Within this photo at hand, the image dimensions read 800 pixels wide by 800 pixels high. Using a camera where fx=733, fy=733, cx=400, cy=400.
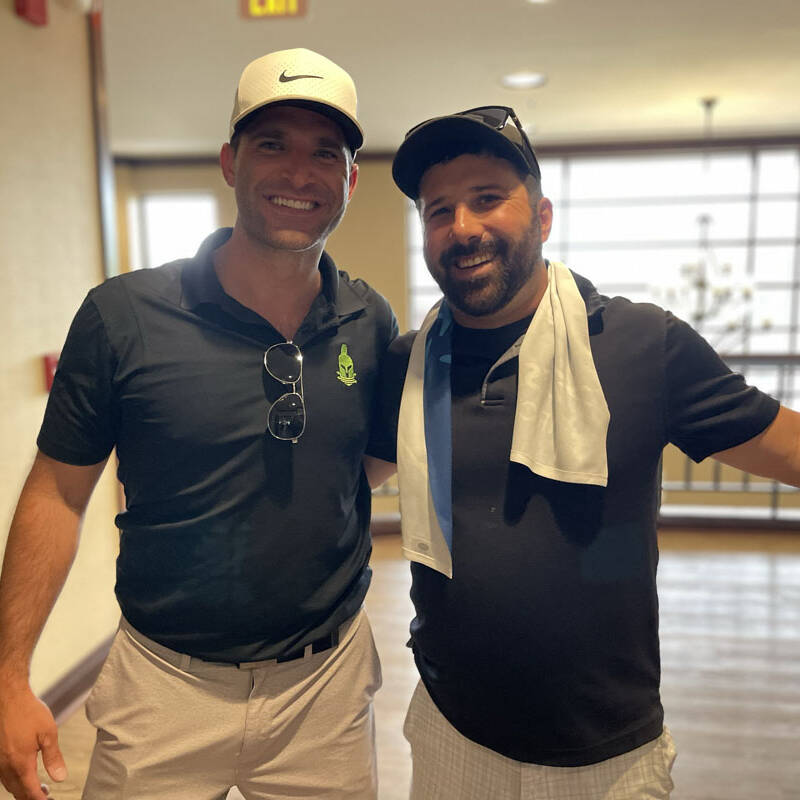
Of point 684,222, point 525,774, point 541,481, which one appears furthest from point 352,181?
point 684,222

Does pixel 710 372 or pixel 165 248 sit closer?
pixel 710 372

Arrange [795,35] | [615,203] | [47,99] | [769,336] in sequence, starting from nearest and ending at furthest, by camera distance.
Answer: [47,99], [795,35], [615,203], [769,336]

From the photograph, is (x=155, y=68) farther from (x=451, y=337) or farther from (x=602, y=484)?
(x=602, y=484)

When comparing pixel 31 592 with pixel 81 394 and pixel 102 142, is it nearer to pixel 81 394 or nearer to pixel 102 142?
pixel 81 394

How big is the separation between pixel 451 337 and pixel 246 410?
380 mm

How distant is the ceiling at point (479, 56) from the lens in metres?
3.86

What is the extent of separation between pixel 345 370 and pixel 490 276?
318mm

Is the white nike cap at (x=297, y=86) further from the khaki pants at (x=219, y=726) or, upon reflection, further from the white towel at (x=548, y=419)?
the khaki pants at (x=219, y=726)

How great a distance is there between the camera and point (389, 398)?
1.40 m

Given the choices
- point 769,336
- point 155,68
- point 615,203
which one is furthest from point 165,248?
point 769,336

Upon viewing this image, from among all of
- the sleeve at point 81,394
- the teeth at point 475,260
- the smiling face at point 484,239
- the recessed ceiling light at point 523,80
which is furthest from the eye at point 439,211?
the recessed ceiling light at point 523,80

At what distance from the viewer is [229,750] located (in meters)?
1.29

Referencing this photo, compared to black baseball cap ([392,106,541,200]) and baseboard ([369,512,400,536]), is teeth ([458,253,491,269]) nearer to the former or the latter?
black baseball cap ([392,106,541,200])

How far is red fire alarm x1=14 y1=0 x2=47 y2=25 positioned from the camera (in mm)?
2248
